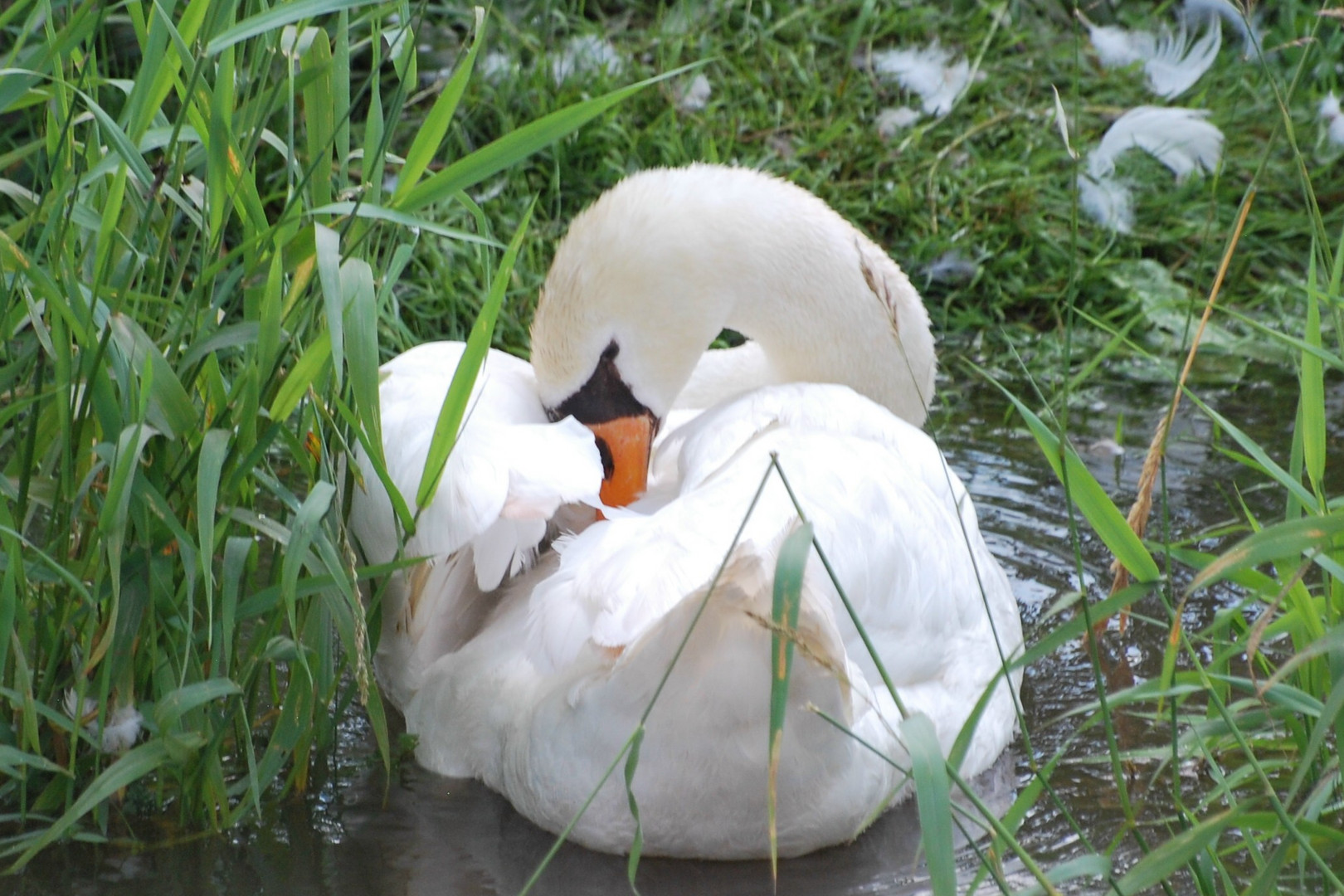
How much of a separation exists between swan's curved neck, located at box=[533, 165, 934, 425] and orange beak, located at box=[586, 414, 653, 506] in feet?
0.19

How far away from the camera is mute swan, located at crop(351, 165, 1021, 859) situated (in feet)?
6.55

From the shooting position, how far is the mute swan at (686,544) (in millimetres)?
1996

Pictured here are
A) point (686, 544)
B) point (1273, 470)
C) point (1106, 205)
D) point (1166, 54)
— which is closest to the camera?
point (1273, 470)

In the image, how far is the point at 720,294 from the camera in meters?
2.96

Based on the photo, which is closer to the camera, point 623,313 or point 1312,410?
point 1312,410

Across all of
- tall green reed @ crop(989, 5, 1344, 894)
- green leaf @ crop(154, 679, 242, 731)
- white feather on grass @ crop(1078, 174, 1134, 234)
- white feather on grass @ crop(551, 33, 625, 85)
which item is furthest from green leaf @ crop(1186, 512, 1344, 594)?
white feather on grass @ crop(551, 33, 625, 85)

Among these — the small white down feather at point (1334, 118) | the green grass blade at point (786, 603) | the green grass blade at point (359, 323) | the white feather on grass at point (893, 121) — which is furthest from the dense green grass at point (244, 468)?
the white feather on grass at point (893, 121)

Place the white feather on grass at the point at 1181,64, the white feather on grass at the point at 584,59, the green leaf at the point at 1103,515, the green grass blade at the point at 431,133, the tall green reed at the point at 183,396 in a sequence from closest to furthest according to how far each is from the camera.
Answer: the green leaf at the point at 1103,515
the tall green reed at the point at 183,396
the green grass blade at the point at 431,133
the white feather on grass at the point at 1181,64
the white feather on grass at the point at 584,59

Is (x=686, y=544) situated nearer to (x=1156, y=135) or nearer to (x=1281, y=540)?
(x=1281, y=540)

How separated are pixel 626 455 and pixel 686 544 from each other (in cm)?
79

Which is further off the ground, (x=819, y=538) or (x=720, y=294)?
(x=819, y=538)

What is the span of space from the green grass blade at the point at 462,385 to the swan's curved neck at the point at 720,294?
0.62 metres

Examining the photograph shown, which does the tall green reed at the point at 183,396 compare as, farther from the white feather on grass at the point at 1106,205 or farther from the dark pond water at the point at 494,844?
the white feather on grass at the point at 1106,205

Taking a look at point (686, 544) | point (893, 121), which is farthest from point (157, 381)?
point (893, 121)
